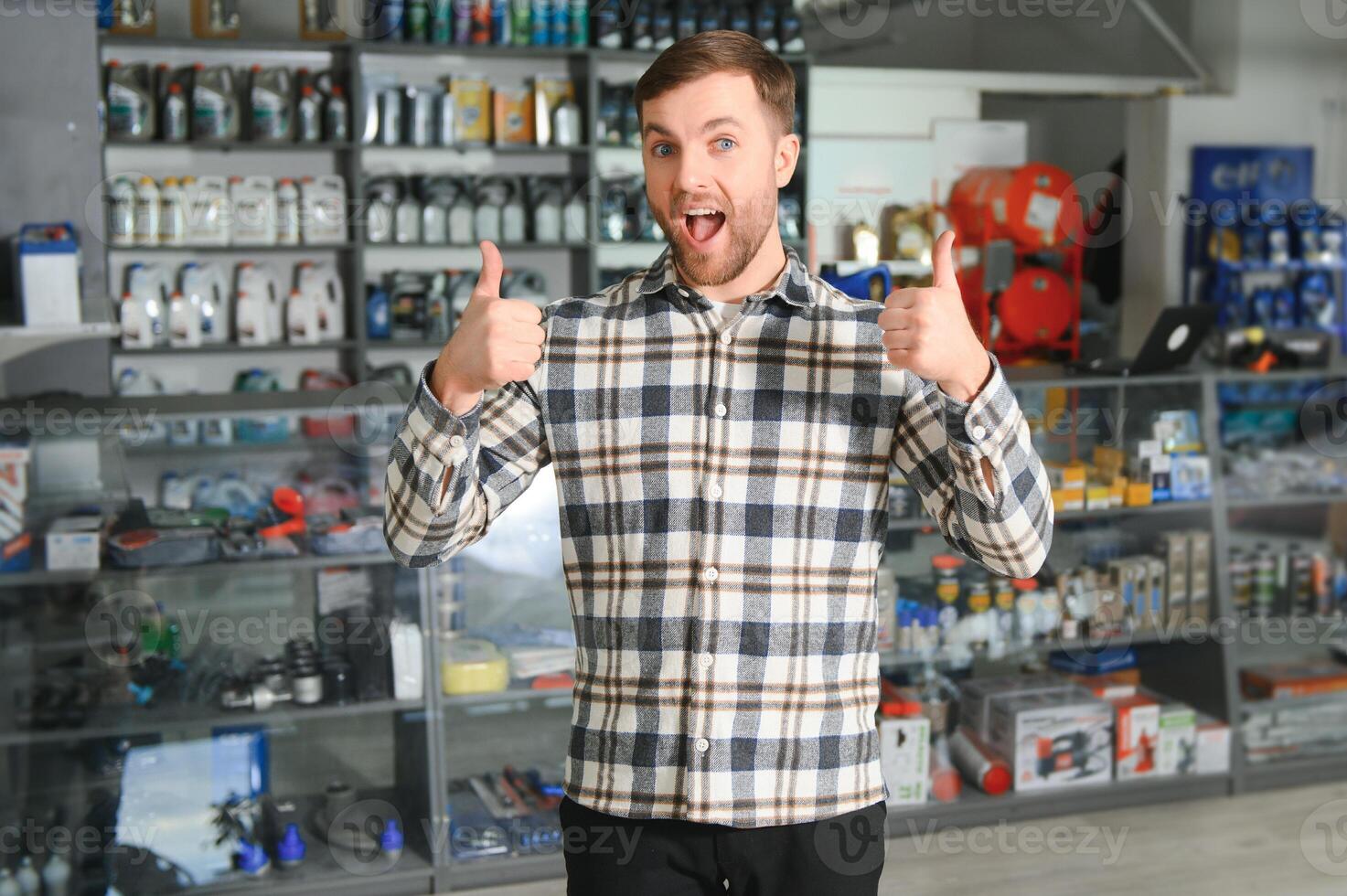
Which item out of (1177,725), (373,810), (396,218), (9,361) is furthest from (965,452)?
(396,218)

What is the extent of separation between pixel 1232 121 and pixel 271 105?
5.48 metres

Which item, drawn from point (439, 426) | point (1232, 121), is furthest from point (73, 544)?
point (1232, 121)

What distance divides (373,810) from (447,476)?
2190 mm

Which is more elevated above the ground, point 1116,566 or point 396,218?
point 396,218

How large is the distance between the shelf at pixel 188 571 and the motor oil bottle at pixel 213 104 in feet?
9.92

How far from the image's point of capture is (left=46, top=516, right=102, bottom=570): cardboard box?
9.59 ft

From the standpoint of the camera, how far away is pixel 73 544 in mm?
2930

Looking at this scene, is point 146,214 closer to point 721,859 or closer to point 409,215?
point 409,215

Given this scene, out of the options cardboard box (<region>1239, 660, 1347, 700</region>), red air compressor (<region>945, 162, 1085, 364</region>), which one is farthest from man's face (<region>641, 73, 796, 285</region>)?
red air compressor (<region>945, 162, 1085, 364</region>)

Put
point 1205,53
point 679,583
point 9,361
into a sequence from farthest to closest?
point 1205,53
point 9,361
point 679,583

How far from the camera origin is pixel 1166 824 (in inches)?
147

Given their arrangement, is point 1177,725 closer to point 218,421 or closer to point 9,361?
point 218,421

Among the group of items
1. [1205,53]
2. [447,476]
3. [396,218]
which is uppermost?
[1205,53]

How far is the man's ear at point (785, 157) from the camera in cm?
149
